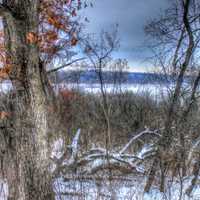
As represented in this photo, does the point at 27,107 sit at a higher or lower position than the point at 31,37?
lower

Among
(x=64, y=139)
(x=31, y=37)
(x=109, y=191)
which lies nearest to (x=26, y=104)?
(x=31, y=37)

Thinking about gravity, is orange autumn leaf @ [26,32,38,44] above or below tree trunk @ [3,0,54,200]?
above

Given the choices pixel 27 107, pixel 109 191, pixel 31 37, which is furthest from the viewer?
pixel 109 191

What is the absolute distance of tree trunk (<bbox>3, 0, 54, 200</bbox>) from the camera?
350 cm

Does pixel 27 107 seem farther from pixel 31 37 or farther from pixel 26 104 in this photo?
pixel 31 37

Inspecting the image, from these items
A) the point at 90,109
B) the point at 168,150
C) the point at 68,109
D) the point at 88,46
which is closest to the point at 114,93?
the point at 90,109

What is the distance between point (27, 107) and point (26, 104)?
0.04m

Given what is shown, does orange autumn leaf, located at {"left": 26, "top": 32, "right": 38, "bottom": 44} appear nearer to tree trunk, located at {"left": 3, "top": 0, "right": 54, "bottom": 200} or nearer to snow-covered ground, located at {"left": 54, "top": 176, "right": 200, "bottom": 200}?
tree trunk, located at {"left": 3, "top": 0, "right": 54, "bottom": 200}

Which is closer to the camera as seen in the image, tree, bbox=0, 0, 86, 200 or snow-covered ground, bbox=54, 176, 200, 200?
tree, bbox=0, 0, 86, 200

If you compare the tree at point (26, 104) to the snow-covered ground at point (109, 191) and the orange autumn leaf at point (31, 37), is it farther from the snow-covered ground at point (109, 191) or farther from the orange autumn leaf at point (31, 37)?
the snow-covered ground at point (109, 191)

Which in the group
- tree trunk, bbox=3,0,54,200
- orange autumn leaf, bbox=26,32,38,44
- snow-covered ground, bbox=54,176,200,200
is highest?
orange autumn leaf, bbox=26,32,38,44

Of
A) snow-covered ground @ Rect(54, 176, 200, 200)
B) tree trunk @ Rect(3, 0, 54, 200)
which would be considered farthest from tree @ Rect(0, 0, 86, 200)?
snow-covered ground @ Rect(54, 176, 200, 200)

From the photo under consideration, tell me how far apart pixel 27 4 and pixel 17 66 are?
855mm

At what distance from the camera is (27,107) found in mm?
3596
